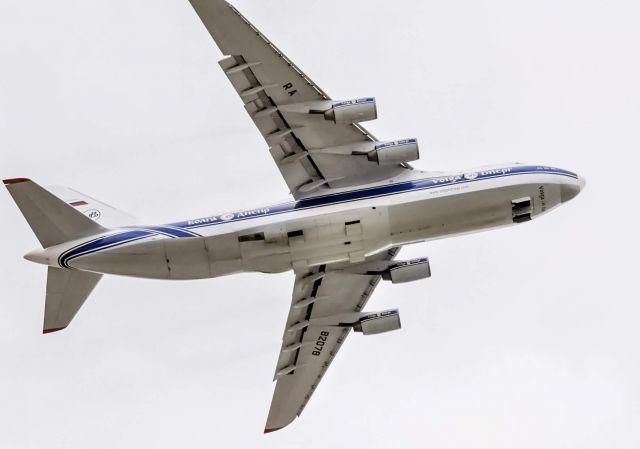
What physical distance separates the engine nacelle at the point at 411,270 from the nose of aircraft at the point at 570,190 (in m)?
4.57

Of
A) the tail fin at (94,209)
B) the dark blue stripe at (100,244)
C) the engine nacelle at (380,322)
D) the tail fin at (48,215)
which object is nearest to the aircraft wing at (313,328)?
the engine nacelle at (380,322)

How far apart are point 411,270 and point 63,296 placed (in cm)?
1026

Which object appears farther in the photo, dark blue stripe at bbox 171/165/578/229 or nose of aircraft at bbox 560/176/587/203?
nose of aircraft at bbox 560/176/587/203

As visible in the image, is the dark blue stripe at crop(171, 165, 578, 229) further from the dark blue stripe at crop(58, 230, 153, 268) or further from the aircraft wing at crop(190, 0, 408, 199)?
the dark blue stripe at crop(58, 230, 153, 268)

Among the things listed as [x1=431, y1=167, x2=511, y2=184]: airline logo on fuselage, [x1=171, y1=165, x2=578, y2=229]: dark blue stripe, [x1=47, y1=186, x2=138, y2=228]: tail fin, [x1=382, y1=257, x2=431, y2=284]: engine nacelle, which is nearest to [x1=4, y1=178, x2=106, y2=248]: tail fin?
[x1=47, y1=186, x2=138, y2=228]: tail fin

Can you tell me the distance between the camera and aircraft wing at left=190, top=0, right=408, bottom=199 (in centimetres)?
3069

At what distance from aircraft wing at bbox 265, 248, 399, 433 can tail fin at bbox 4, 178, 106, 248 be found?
6716 mm

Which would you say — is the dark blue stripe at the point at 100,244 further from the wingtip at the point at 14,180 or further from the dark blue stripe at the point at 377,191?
the wingtip at the point at 14,180

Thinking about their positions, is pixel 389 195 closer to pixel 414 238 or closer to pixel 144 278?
pixel 414 238

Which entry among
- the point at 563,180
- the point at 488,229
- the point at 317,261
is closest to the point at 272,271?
the point at 317,261

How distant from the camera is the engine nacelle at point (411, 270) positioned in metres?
35.6

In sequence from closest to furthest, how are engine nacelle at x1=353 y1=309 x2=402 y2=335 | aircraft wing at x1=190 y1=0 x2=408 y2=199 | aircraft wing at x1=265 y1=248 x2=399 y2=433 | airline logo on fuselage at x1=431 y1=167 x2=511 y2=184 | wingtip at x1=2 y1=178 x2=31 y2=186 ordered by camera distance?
aircraft wing at x1=190 y1=0 x2=408 y2=199 → wingtip at x1=2 y1=178 x2=31 y2=186 → airline logo on fuselage at x1=431 y1=167 x2=511 y2=184 → aircraft wing at x1=265 y1=248 x2=399 y2=433 → engine nacelle at x1=353 y1=309 x2=402 y2=335

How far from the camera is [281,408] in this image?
37.9 m

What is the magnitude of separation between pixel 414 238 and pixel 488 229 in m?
2.20
